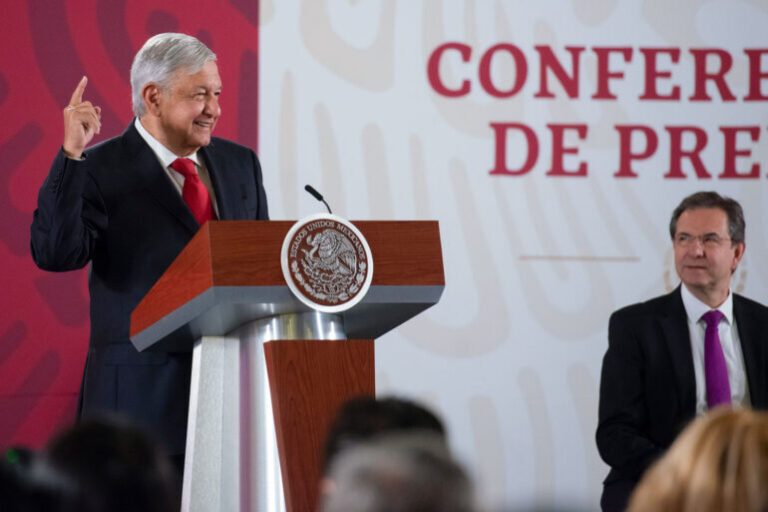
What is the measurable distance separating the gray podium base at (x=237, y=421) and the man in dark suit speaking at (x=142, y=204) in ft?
1.13

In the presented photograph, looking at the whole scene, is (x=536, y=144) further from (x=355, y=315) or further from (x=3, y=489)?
(x=3, y=489)

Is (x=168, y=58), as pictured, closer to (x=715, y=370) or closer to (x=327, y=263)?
(x=327, y=263)

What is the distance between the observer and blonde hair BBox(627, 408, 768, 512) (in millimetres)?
1003

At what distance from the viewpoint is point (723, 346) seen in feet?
12.4

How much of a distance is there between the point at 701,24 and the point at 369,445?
13.5 feet

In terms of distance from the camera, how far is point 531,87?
463cm

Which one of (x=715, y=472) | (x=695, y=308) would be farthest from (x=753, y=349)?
(x=715, y=472)

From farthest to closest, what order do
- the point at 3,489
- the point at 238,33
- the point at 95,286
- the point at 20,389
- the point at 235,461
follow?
the point at 238,33 → the point at 20,389 → the point at 95,286 → the point at 235,461 → the point at 3,489

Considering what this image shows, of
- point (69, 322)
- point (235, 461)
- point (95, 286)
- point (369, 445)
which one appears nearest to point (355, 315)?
point (235, 461)

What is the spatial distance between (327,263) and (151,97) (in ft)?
3.34

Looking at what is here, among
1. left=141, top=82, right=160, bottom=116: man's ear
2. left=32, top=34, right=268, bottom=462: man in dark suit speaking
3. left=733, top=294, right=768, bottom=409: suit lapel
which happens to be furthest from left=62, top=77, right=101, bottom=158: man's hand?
left=733, top=294, right=768, bottom=409: suit lapel

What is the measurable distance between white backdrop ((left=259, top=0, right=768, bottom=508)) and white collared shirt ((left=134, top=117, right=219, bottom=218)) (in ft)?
4.63

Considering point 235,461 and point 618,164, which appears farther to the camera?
point 618,164

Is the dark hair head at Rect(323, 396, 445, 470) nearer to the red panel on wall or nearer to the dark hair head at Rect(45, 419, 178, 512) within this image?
the dark hair head at Rect(45, 419, 178, 512)
